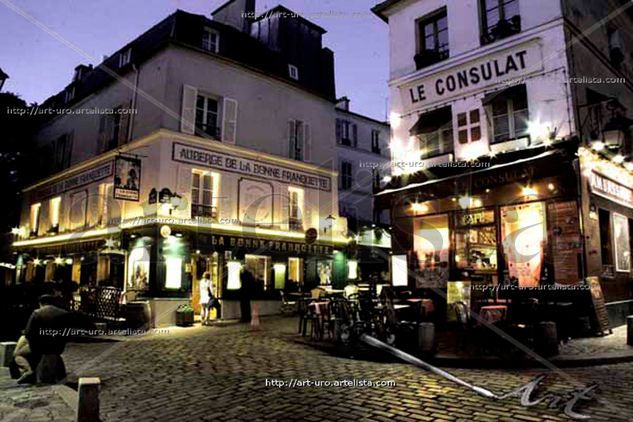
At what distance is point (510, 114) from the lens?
1170 cm

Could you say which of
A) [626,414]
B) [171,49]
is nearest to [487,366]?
[626,414]

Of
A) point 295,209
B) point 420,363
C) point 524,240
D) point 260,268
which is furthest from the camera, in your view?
point 295,209

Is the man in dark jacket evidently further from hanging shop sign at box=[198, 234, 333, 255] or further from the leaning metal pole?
hanging shop sign at box=[198, 234, 333, 255]

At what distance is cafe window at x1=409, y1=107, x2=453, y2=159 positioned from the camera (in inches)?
512

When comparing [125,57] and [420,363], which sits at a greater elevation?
[125,57]

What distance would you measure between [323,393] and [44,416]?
296cm

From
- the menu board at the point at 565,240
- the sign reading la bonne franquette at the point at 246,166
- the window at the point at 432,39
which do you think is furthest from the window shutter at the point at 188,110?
the menu board at the point at 565,240

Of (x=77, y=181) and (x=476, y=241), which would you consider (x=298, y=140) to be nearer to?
Answer: (x=77, y=181)

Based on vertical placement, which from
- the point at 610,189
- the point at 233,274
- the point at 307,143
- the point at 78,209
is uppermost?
the point at 307,143

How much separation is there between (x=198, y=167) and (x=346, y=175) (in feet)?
38.1

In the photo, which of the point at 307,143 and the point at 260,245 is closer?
the point at 260,245

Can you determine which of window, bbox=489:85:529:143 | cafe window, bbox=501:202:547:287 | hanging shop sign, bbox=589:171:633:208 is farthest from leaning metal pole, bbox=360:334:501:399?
window, bbox=489:85:529:143

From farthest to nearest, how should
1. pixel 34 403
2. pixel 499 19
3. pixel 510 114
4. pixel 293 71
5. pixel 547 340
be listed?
1. pixel 293 71
2. pixel 499 19
3. pixel 510 114
4. pixel 547 340
5. pixel 34 403

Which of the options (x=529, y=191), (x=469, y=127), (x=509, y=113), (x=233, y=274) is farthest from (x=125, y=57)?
(x=529, y=191)
